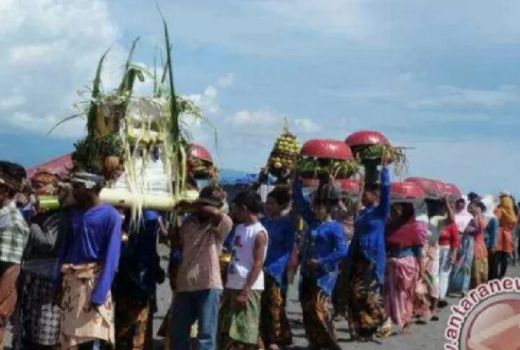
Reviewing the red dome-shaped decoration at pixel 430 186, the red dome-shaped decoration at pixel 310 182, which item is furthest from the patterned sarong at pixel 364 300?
the red dome-shaped decoration at pixel 430 186

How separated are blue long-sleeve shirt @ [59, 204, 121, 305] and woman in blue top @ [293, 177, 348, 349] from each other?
3.06 m

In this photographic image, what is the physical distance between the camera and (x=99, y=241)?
6.82 metres

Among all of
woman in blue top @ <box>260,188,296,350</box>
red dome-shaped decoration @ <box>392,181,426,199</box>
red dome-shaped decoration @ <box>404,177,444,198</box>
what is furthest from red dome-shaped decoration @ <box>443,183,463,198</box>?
woman in blue top @ <box>260,188,296,350</box>

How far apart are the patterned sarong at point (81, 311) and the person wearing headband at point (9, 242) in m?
0.36

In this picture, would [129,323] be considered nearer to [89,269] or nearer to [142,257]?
[142,257]

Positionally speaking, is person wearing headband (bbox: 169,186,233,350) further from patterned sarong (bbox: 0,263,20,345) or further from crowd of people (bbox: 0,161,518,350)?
patterned sarong (bbox: 0,263,20,345)

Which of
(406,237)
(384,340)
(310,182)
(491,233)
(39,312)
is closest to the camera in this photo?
(39,312)

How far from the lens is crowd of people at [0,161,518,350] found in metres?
6.80

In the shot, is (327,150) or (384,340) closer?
(327,150)

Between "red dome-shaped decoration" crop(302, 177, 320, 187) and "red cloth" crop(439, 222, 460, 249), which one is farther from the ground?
"red dome-shaped decoration" crop(302, 177, 320, 187)

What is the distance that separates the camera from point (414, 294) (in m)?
12.2

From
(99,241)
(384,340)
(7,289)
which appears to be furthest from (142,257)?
(384,340)

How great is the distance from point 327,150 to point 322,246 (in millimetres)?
956

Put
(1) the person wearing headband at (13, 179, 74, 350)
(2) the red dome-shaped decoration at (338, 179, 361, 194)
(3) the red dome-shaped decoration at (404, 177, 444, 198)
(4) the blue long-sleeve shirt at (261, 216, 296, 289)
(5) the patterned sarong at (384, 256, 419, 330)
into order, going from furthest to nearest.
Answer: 1. (3) the red dome-shaped decoration at (404, 177, 444, 198)
2. (2) the red dome-shaped decoration at (338, 179, 361, 194)
3. (5) the patterned sarong at (384, 256, 419, 330)
4. (4) the blue long-sleeve shirt at (261, 216, 296, 289)
5. (1) the person wearing headband at (13, 179, 74, 350)
